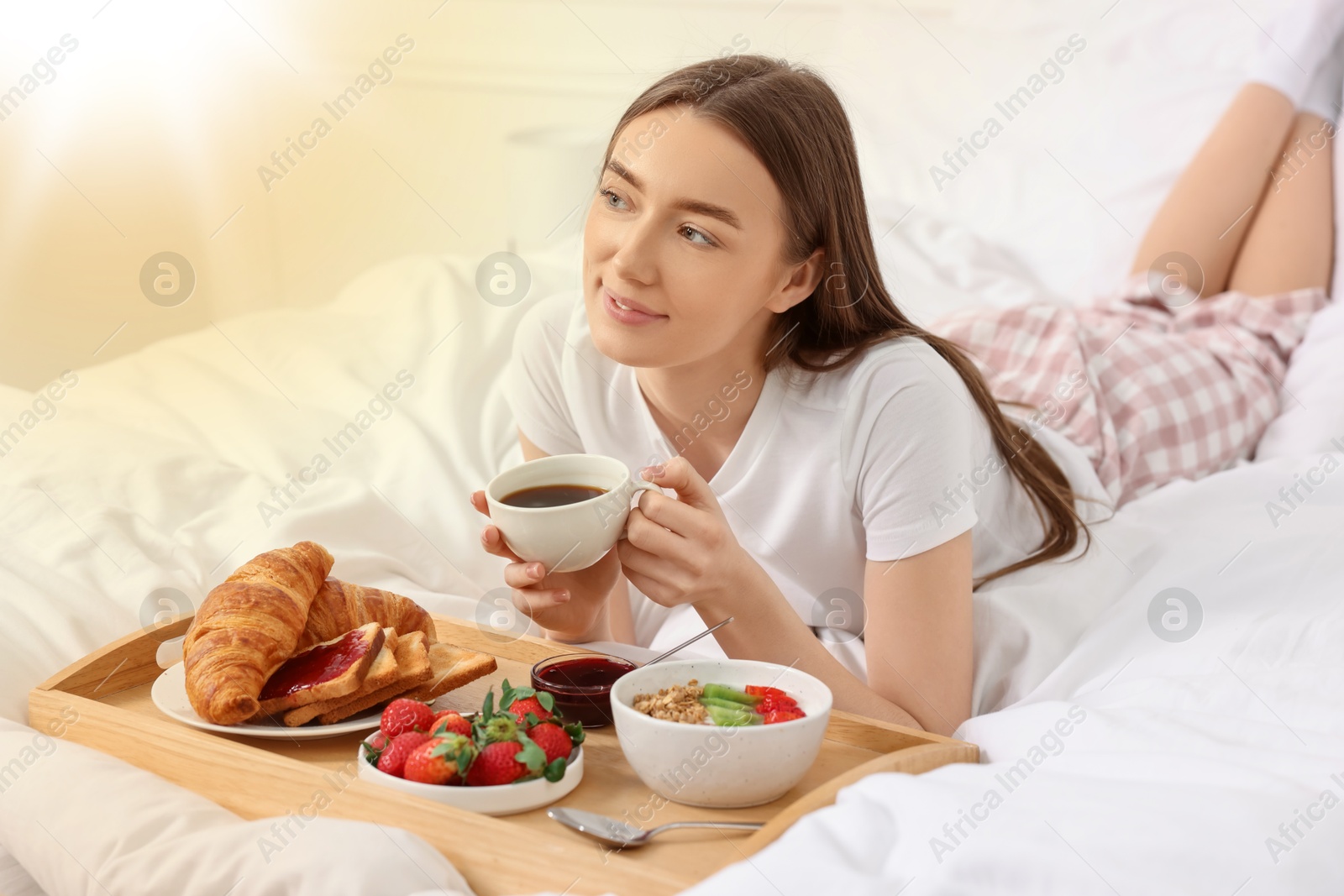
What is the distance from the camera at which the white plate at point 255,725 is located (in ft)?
2.94

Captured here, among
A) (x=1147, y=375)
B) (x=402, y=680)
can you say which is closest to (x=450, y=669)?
(x=402, y=680)

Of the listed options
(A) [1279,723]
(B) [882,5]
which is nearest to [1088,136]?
(B) [882,5]

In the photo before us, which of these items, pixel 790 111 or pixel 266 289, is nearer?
pixel 790 111

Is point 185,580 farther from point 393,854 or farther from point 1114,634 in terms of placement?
point 1114,634

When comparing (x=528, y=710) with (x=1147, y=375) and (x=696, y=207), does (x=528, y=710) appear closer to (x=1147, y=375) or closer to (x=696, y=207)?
(x=696, y=207)

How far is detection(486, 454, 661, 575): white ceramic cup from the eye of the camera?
925 millimetres

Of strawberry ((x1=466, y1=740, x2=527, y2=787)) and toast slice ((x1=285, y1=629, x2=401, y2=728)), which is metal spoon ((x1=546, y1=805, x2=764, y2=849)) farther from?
toast slice ((x1=285, y1=629, x2=401, y2=728))

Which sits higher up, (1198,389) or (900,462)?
(1198,389)

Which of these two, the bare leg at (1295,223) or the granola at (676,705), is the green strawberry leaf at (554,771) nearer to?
the granola at (676,705)

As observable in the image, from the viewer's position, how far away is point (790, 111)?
44.6 inches

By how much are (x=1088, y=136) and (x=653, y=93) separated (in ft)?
5.71

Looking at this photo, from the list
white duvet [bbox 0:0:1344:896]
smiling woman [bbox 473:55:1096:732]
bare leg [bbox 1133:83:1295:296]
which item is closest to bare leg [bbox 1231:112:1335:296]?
bare leg [bbox 1133:83:1295:296]

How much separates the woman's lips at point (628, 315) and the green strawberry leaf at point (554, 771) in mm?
466

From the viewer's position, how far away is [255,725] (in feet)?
2.99
